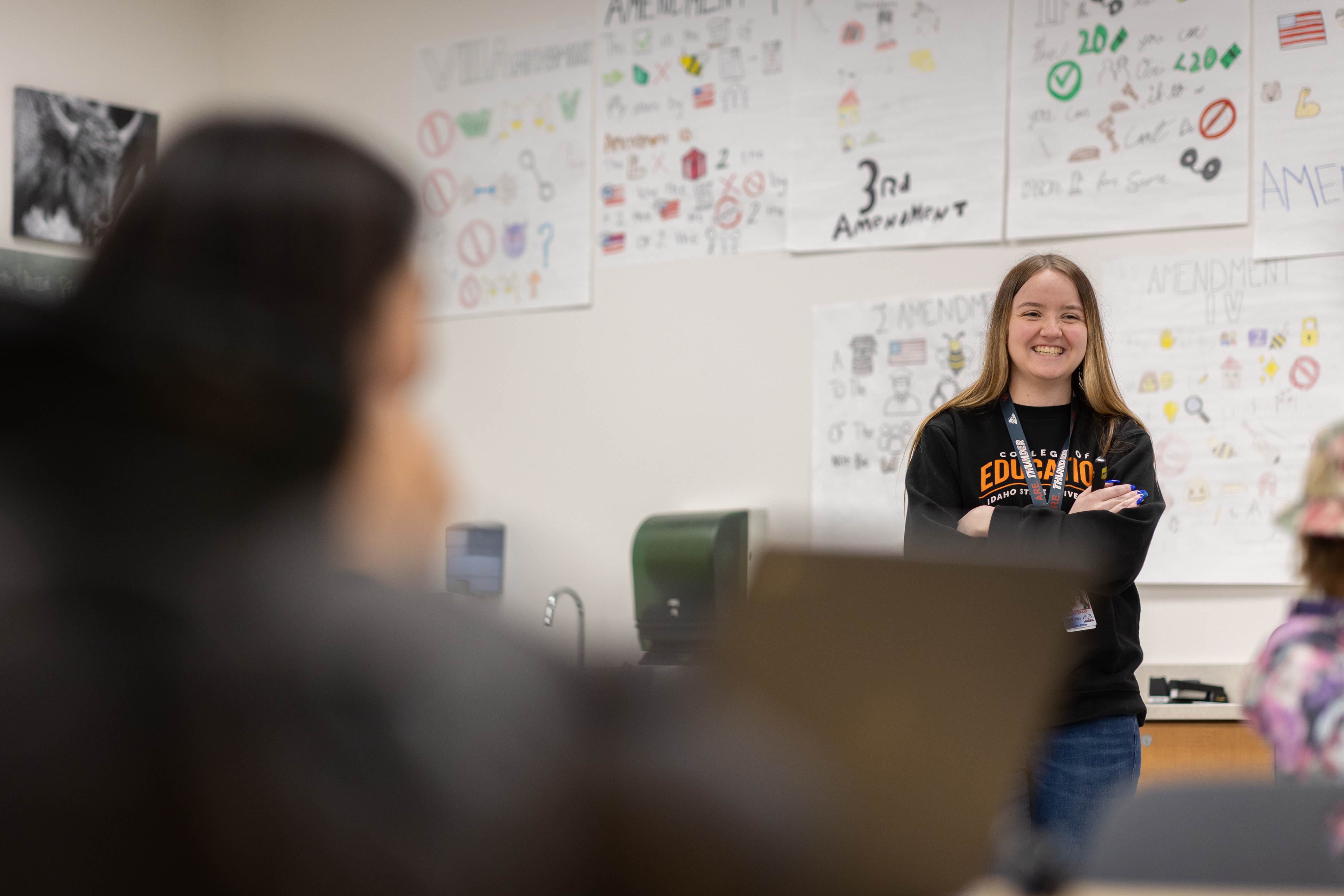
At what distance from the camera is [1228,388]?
10.2 feet

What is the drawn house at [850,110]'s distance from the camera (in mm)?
3580

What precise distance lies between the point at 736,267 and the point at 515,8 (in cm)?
128

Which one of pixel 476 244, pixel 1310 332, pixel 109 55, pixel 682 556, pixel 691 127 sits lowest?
pixel 682 556

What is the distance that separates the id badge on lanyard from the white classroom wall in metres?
1.30

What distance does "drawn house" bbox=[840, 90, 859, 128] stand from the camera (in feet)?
11.7

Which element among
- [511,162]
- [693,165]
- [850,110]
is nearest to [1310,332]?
[850,110]

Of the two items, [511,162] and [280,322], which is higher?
[511,162]

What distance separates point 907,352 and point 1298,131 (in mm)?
1171

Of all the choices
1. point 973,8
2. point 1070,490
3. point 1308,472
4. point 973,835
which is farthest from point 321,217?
point 973,8

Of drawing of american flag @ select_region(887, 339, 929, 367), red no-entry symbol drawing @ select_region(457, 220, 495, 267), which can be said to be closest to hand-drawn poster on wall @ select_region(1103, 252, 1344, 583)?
drawing of american flag @ select_region(887, 339, 929, 367)

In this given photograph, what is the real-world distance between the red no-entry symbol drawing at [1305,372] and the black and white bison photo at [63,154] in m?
3.61

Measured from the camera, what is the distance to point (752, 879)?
0.45 meters

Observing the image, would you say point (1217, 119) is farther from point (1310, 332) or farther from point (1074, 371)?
point (1074, 371)

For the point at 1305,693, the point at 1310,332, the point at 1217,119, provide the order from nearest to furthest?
the point at 1305,693 → the point at 1310,332 → the point at 1217,119
